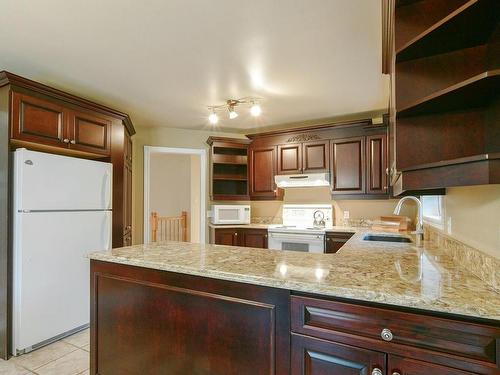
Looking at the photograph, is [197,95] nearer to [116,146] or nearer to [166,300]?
[116,146]

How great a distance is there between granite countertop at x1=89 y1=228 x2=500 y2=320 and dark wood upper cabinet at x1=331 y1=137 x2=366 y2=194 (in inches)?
75.4

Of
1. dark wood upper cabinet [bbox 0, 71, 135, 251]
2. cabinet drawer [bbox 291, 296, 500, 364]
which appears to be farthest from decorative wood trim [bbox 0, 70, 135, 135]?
cabinet drawer [bbox 291, 296, 500, 364]

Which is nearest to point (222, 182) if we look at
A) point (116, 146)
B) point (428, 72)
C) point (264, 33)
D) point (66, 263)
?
point (116, 146)

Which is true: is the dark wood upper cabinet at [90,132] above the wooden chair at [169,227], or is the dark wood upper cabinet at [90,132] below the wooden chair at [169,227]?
above

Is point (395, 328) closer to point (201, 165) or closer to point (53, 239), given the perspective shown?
point (53, 239)

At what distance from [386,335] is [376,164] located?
3026 mm

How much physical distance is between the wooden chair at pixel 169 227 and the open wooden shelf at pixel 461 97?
5.40 metres

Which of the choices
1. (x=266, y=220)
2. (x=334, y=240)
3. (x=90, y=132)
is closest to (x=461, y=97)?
(x=334, y=240)

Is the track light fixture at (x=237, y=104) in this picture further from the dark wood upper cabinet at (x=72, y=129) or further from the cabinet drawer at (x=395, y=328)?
the cabinet drawer at (x=395, y=328)

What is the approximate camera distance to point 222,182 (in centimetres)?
473

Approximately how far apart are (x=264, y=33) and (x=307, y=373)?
196cm

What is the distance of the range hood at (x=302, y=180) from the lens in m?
3.89

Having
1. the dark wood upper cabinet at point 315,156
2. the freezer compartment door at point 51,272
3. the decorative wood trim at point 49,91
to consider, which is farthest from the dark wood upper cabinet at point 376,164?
the freezer compartment door at point 51,272

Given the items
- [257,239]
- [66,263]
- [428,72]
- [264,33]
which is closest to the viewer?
[428,72]
